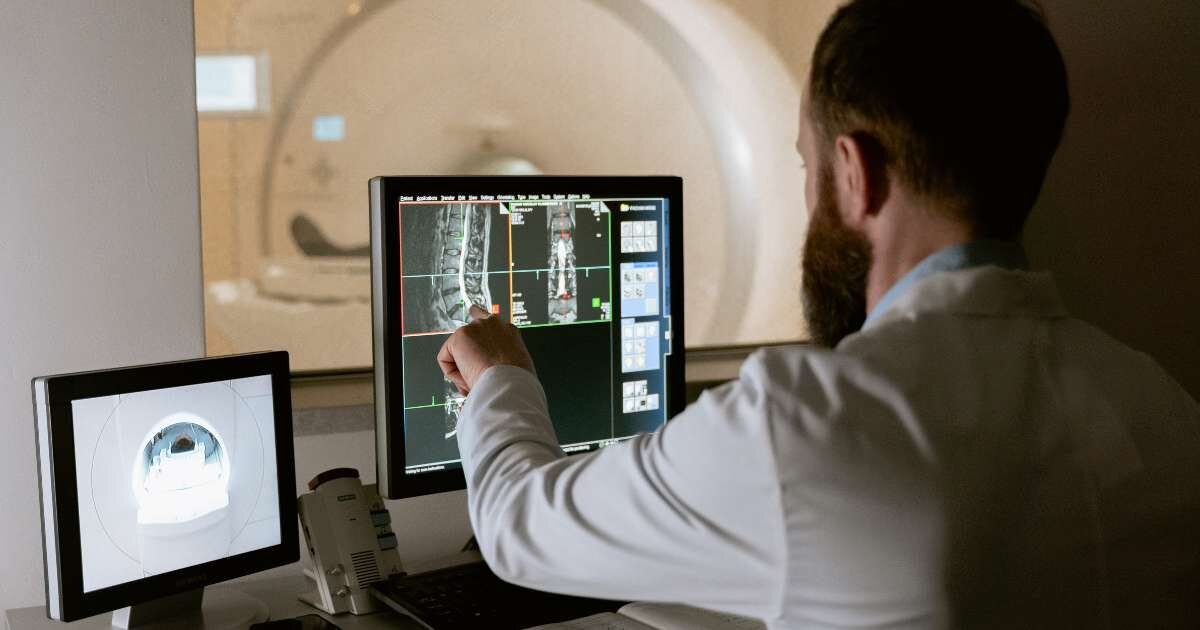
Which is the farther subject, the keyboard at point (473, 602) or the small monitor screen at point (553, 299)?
the small monitor screen at point (553, 299)

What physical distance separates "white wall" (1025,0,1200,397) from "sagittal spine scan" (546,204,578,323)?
1095 millimetres

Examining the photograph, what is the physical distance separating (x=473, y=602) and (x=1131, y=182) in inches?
62.8

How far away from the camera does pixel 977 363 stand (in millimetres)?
895

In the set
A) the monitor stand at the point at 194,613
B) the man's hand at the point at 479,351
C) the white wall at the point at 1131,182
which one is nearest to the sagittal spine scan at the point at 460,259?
the man's hand at the point at 479,351

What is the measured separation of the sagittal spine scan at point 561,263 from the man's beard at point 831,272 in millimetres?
464

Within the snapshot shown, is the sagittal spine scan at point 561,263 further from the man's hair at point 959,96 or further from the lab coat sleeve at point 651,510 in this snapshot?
the man's hair at point 959,96

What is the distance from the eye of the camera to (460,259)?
1.47 metres

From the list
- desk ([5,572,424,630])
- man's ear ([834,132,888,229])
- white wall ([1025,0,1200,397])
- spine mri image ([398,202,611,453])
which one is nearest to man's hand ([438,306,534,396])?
spine mri image ([398,202,611,453])

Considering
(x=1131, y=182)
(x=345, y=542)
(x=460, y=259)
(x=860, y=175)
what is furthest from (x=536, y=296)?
(x=1131, y=182)

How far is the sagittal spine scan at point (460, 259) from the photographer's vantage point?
1458mm

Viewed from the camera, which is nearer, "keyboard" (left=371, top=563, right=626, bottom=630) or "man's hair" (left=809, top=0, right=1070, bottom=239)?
"man's hair" (left=809, top=0, right=1070, bottom=239)

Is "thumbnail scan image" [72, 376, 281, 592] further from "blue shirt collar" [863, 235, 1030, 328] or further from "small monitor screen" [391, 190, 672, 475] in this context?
"blue shirt collar" [863, 235, 1030, 328]

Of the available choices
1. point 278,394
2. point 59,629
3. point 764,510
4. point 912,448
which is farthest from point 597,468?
point 59,629

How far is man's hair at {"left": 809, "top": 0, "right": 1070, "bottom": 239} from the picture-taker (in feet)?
3.14
